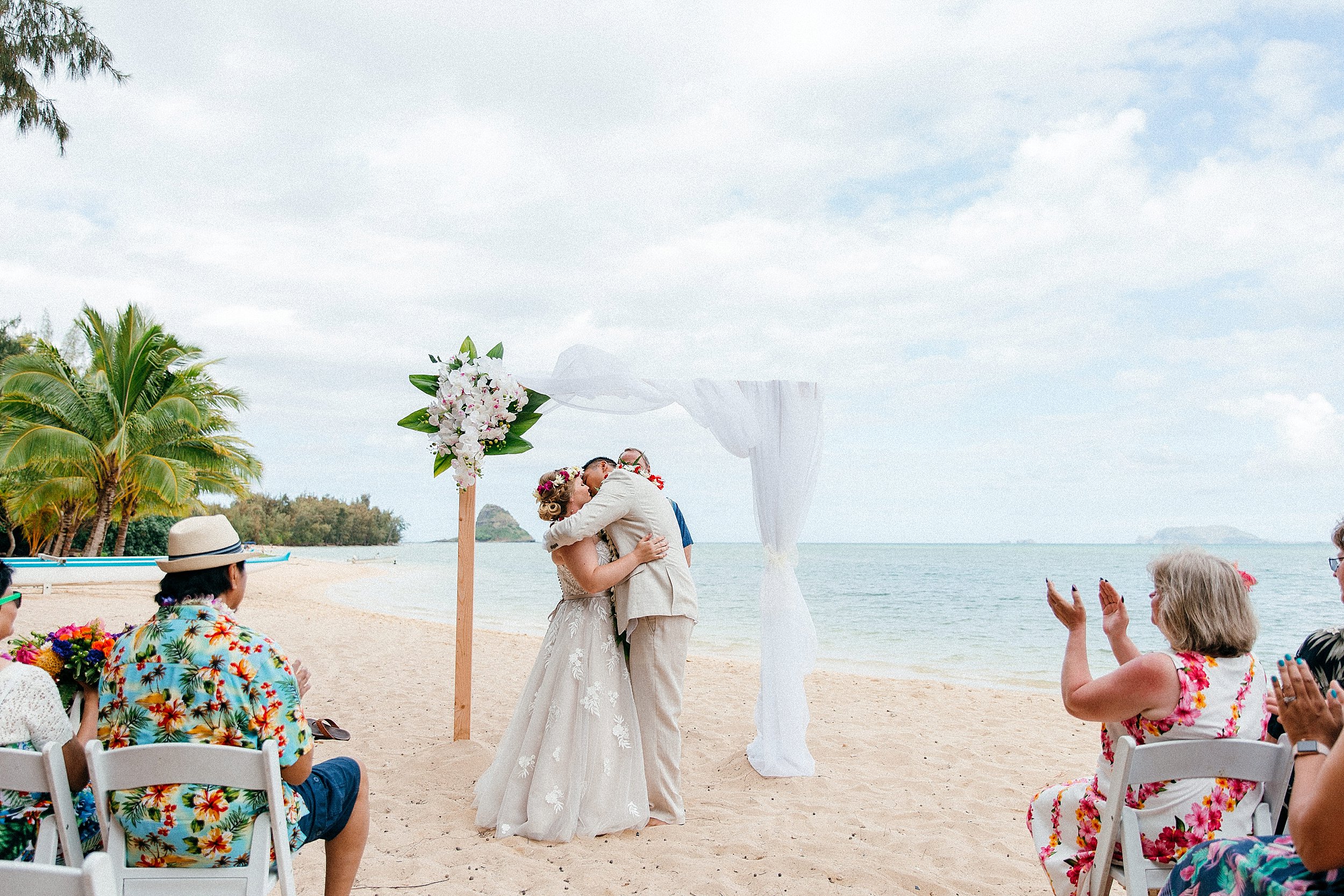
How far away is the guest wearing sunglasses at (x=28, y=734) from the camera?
2086 millimetres

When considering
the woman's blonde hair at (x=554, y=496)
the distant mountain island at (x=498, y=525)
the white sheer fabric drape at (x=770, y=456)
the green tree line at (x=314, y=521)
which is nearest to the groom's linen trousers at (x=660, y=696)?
the woman's blonde hair at (x=554, y=496)

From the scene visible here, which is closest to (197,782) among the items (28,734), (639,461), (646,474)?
(28,734)

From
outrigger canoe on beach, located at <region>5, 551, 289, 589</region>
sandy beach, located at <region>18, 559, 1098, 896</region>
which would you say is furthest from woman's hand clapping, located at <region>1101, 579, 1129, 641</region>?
outrigger canoe on beach, located at <region>5, 551, 289, 589</region>

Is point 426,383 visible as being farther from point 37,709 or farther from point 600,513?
point 37,709

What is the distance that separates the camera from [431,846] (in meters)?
3.69

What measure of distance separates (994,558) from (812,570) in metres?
19.0

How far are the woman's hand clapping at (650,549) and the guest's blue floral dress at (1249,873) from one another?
7.97ft

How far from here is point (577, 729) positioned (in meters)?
3.92

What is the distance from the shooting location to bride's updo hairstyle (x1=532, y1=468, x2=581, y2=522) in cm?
410

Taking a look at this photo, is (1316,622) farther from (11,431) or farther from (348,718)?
(11,431)

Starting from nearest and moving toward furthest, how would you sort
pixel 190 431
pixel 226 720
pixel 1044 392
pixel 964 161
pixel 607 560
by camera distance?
pixel 226 720 < pixel 607 560 < pixel 964 161 < pixel 190 431 < pixel 1044 392

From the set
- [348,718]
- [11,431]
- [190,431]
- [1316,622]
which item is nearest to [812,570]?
[1316,622]

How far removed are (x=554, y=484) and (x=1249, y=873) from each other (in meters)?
3.08

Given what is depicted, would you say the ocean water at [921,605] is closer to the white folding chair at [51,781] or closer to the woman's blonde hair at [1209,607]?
the woman's blonde hair at [1209,607]
